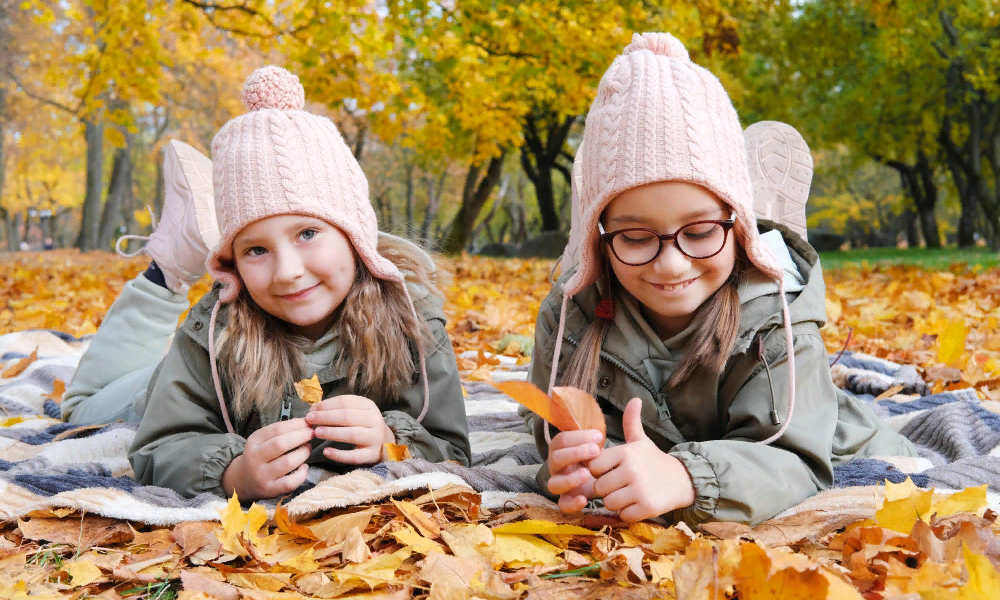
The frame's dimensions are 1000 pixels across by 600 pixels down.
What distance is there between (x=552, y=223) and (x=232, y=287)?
18868 mm

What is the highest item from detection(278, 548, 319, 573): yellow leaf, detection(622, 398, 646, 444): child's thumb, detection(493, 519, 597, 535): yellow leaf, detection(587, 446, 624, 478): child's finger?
detection(622, 398, 646, 444): child's thumb

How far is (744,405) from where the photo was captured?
6.01 ft

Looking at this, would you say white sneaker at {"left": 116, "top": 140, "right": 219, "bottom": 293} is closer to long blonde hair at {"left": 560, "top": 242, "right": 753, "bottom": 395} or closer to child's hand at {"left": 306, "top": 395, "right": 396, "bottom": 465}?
child's hand at {"left": 306, "top": 395, "right": 396, "bottom": 465}

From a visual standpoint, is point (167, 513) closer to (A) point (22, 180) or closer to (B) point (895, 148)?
(B) point (895, 148)

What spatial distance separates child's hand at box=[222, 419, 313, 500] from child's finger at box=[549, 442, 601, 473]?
0.61 metres

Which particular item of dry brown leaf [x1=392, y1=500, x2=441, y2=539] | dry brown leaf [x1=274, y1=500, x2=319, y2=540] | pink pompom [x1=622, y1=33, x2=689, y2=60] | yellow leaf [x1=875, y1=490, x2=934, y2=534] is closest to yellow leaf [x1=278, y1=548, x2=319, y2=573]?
dry brown leaf [x1=274, y1=500, x2=319, y2=540]

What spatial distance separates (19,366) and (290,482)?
101 inches

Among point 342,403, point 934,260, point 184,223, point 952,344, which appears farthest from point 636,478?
point 934,260

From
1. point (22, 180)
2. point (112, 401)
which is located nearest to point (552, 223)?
point (112, 401)

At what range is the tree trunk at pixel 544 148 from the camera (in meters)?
19.2

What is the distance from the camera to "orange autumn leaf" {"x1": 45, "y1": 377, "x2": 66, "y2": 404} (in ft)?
11.1

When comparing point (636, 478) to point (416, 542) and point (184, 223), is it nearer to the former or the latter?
point (416, 542)

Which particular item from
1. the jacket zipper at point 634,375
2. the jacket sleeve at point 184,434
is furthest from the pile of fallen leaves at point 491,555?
the jacket zipper at point 634,375

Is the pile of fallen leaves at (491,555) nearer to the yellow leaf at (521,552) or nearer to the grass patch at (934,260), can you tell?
the yellow leaf at (521,552)
